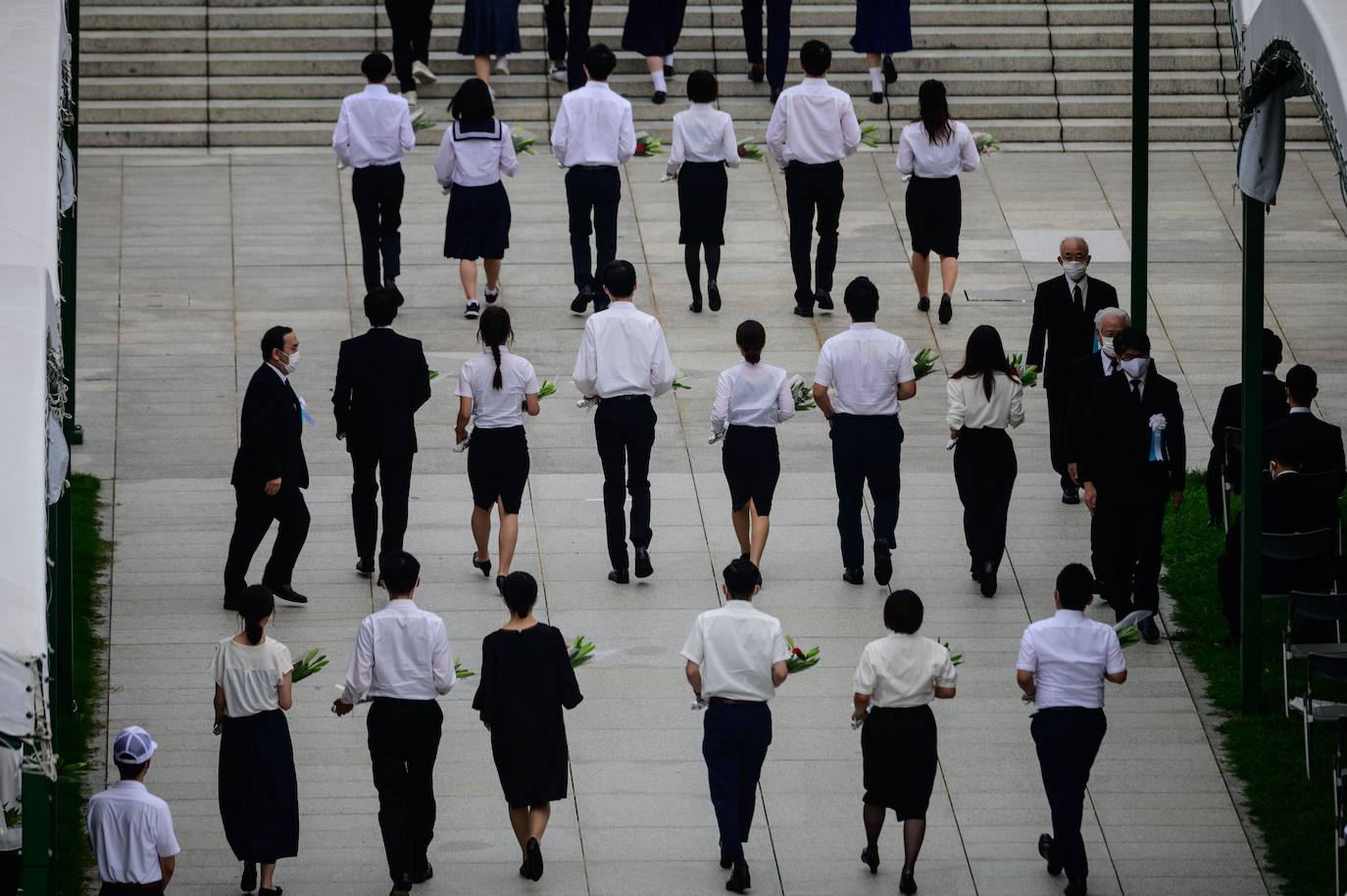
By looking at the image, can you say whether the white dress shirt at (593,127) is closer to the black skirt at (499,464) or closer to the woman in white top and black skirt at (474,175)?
the woman in white top and black skirt at (474,175)

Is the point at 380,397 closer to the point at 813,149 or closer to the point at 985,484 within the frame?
the point at 985,484

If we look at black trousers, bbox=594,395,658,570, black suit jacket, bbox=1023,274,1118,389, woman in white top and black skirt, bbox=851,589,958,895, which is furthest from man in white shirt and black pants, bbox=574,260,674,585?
woman in white top and black skirt, bbox=851,589,958,895

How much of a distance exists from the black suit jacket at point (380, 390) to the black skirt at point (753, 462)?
5.63ft

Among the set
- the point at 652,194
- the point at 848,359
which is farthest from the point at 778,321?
the point at 848,359

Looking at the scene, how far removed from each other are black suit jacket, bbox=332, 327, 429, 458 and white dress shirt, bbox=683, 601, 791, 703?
3.52m

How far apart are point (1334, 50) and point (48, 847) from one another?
5833 mm

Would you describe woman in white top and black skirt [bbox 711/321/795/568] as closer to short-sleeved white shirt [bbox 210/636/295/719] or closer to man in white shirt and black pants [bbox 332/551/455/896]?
man in white shirt and black pants [bbox 332/551/455/896]

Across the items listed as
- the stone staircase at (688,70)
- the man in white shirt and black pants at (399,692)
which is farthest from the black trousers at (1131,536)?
the stone staircase at (688,70)

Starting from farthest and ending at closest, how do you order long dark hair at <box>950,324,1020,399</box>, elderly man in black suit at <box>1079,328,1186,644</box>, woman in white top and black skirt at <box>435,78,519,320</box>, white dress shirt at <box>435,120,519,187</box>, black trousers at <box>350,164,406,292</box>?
black trousers at <box>350,164,406,292</box>, white dress shirt at <box>435,120,519,187</box>, woman in white top and black skirt at <box>435,78,519,320</box>, long dark hair at <box>950,324,1020,399</box>, elderly man in black suit at <box>1079,328,1186,644</box>

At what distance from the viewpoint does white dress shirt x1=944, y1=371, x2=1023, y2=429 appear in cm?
1293

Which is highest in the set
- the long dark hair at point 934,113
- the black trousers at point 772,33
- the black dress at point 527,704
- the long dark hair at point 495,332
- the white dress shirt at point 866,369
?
the black trousers at point 772,33

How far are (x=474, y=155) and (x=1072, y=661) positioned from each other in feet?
26.2

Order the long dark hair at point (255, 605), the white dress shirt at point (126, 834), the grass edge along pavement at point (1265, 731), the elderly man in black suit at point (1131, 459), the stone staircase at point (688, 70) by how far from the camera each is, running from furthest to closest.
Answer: the stone staircase at point (688, 70)
the elderly man in black suit at point (1131, 459)
the grass edge along pavement at point (1265, 731)
the long dark hair at point (255, 605)
the white dress shirt at point (126, 834)

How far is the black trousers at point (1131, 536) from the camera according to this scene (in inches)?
493
